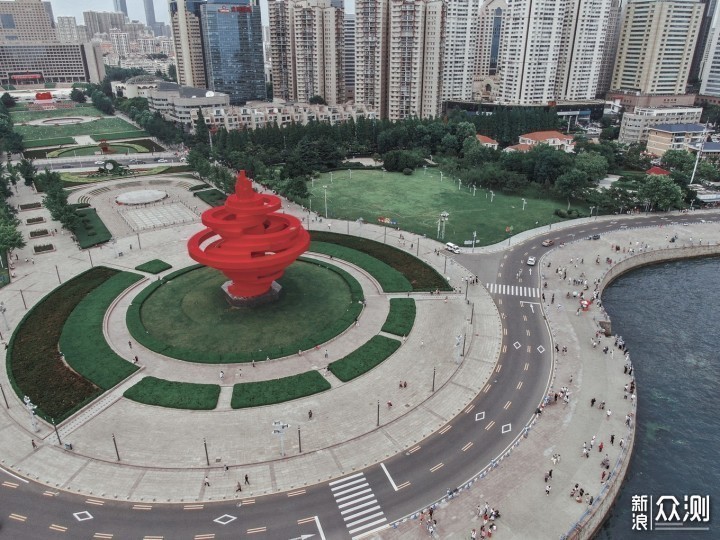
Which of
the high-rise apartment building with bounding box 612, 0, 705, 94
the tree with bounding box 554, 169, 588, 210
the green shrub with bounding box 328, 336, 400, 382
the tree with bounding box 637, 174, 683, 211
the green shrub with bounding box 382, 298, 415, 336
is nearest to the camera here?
the green shrub with bounding box 328, 336, 400, 382

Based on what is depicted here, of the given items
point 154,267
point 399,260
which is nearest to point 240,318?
point 154,267

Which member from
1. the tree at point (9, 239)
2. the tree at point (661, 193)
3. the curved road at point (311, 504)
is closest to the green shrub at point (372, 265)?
the curved road at point (311, 504)

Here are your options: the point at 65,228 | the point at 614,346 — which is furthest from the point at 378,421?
the point at 65,228

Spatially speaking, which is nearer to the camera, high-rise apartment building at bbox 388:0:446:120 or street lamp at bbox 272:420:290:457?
street lamp at bbox 272:420:290:457

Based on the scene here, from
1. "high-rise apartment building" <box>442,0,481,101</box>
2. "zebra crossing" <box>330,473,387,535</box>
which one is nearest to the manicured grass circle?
"zebra crossing" <box>330,473,387,535</box>

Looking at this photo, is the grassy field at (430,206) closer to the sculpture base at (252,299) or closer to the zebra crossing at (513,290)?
the zebra crossing at (513,290)

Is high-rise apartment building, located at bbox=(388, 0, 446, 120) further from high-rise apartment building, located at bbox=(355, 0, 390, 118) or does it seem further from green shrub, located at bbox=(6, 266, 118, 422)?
green shrub, located at bbox=(6, 266, 118, 422)
